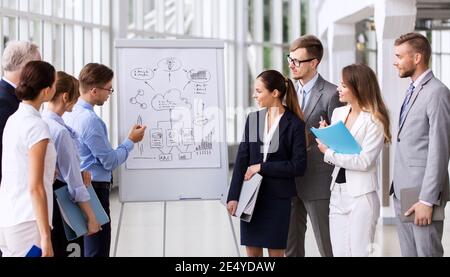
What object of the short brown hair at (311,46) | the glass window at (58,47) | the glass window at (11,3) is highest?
the glass window at (11,3)

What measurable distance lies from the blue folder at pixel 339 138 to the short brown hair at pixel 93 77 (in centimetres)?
128

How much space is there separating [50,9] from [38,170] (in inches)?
352

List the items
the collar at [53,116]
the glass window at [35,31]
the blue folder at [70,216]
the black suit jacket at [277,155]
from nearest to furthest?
the blue folder at [70,216], the collar at [53,116], the black suit jacket at [277,155], the glass window at [35,31]

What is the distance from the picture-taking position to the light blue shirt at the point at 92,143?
548 cm

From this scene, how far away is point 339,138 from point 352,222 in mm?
434

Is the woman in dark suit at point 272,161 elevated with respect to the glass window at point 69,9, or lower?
lower

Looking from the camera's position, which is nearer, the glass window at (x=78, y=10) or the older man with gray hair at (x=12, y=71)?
the older man with gray hair at (x=12, y=71)

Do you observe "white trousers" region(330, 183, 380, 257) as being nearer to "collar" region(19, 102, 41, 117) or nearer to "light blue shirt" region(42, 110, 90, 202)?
"light blue shirt" region(42, 110, 90, 202)

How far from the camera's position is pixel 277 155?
17.6 feet

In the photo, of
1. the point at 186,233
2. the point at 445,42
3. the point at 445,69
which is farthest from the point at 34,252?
the point at 445,42

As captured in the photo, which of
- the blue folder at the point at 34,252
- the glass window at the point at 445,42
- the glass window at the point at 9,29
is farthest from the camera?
the glass window at the point at 445,42

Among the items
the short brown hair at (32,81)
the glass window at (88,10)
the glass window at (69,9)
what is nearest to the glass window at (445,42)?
the glass window at (88,10)

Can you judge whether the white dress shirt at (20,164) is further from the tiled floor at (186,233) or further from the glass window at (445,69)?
the glass window at (445,69)
